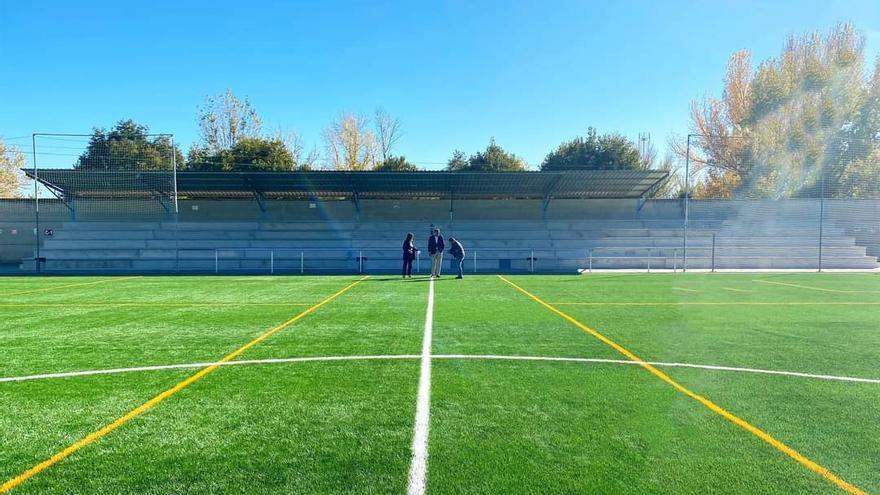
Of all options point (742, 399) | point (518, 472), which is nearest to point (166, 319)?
point (518, 472)

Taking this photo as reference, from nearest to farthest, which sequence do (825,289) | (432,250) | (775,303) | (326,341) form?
(326,341) → (775,303) → (825,289) → (432,250)

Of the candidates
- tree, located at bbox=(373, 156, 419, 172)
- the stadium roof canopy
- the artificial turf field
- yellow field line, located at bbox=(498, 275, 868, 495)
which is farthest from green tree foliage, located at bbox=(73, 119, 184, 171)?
yellow field line, located at bbox=(498, 275, 868, 495)

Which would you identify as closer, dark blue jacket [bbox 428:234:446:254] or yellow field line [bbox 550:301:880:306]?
yellow field line [bbox 550:301:880:306]

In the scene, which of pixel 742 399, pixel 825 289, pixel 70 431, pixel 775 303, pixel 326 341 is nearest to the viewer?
pixel 70 431

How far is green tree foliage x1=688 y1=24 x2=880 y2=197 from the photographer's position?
3120 centimetres

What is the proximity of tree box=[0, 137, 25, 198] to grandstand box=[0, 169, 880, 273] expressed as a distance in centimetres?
1898

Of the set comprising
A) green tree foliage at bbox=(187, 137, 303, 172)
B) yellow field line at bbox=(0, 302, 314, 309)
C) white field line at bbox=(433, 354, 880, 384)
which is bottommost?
yellow field line at bbox=(0, 302, 314, 309)

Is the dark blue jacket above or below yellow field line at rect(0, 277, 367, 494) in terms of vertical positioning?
above

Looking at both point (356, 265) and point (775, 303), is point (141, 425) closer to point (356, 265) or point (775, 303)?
point (775, 303)

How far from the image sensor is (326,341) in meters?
6.98

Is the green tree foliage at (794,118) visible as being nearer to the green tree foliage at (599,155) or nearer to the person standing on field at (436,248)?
the green tree foliage at (599,155)

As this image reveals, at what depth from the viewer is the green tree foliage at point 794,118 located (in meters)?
31.2

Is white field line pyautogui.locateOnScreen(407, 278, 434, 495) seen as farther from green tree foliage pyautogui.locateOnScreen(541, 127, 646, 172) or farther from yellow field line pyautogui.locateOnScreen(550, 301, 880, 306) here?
green tree foliage pyautogui.locateOnScreen(541, 127, 646, 172)

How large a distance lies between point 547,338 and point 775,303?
7.83 m
